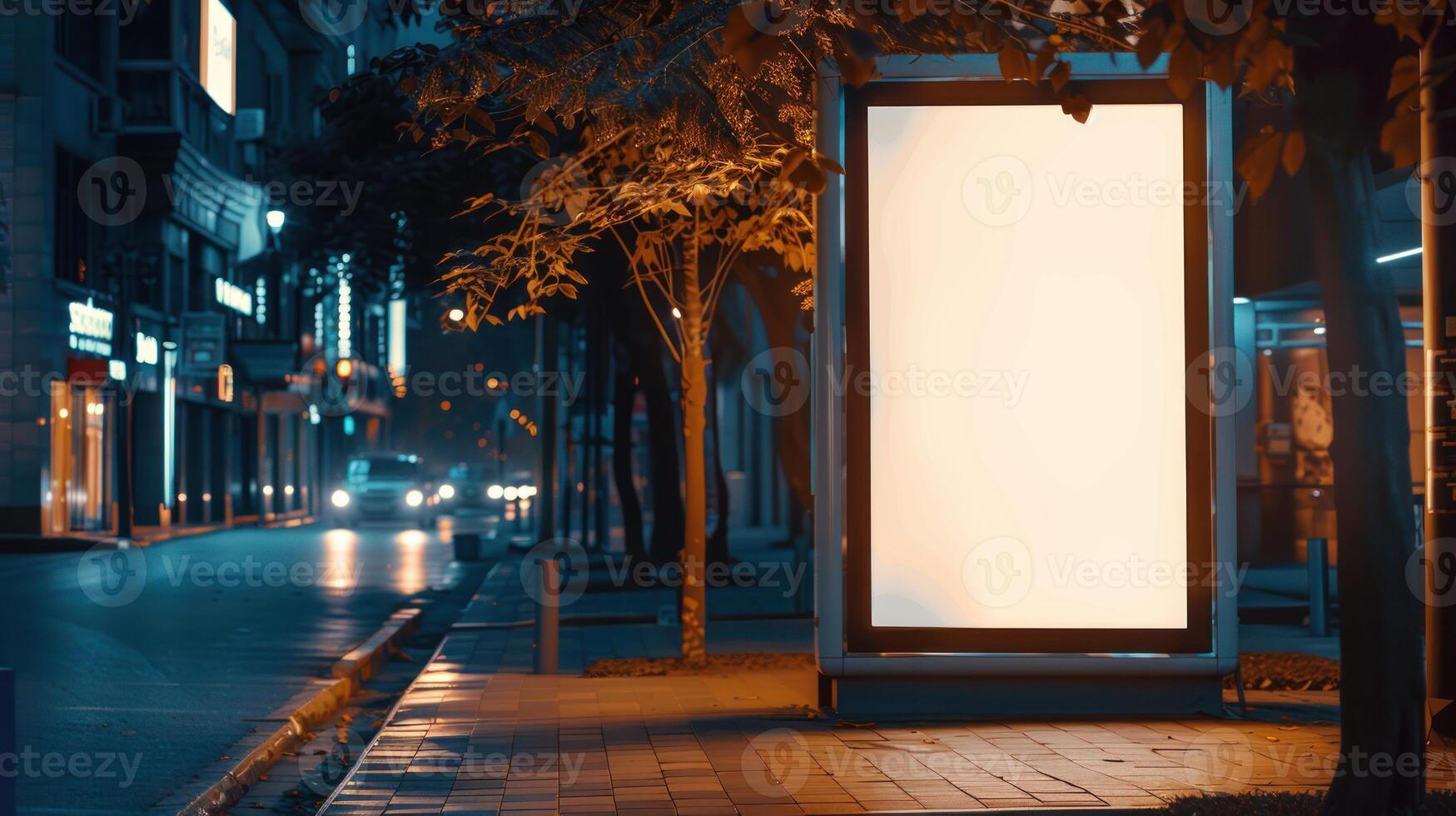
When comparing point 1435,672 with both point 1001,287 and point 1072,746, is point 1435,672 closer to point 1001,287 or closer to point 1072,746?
point 1072,746

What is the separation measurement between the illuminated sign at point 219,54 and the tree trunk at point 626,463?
2099 centimetres

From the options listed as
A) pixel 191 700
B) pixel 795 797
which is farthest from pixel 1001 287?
pixel 191 700

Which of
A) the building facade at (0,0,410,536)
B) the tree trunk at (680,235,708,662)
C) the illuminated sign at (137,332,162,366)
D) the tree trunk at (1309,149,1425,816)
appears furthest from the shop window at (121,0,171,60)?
the tree trunk at (1309,149,1425,816)

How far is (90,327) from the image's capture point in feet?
110

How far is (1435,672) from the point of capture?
8.00 meters

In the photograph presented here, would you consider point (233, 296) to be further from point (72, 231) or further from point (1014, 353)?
point (1014, 353)

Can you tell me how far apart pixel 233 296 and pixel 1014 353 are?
4133cm

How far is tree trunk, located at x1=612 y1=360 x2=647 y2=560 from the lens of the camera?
79.9 feet

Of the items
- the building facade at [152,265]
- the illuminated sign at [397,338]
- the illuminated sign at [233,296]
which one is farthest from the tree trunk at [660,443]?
the illuminated sign at [397,338]

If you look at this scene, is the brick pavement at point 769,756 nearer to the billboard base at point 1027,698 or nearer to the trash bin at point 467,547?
the billboard base at point 1027,698

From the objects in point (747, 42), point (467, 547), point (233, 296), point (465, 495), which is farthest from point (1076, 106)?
point (465, 495)

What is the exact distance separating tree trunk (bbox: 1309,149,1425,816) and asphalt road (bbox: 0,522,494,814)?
4.35m

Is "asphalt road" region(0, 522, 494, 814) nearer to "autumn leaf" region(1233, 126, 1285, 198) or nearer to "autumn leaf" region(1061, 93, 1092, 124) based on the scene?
"autumn leaf" region(1233, 126, 1285, 198)

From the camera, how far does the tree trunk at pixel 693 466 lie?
12.1 meters
